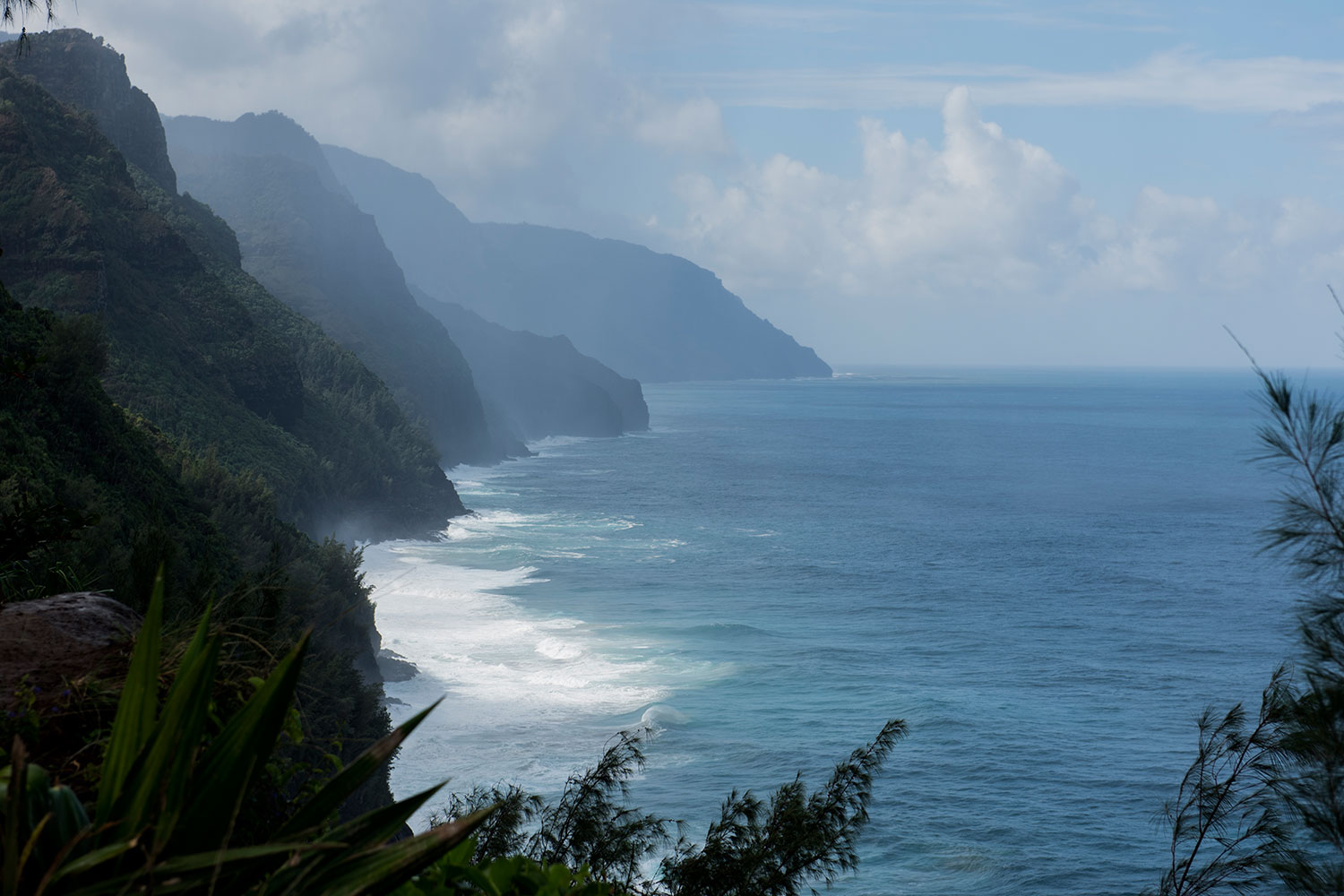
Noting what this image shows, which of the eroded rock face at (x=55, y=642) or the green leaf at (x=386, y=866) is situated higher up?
the eroded rock face at (x=55, y=642)

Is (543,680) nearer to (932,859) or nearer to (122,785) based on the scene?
(932,859)

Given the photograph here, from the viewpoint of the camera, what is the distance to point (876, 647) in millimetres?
37750

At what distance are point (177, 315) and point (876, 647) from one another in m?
29.9

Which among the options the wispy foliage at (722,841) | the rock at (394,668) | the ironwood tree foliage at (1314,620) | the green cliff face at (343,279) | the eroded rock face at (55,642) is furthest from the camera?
the green cliff face at (343,279)

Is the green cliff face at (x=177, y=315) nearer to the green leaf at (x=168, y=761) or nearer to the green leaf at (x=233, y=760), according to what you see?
the green leaf at (x=168, y=761)

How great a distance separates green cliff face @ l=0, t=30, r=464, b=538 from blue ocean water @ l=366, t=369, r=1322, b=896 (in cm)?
433

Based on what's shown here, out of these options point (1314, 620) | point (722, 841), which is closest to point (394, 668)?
point (722, 841)

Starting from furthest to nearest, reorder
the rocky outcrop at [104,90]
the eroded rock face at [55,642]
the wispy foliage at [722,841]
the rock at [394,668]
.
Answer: the rocky outcrop at [104,90], the rock at [394,668], the wispy foliage at [722,841], the eroded rock face at [55,642]

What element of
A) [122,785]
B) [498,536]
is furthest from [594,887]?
[498,536]

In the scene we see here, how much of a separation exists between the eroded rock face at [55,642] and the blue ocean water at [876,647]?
4.63 metres

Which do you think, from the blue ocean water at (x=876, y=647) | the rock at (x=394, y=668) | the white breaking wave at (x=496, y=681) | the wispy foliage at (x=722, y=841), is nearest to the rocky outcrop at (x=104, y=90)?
the blue ocean water at (x=876, y=647)

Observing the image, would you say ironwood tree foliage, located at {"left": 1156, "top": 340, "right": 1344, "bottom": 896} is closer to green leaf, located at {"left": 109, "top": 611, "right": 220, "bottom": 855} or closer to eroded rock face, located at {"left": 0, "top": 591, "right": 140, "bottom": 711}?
green leaf, located at {"left": 109, "top": 611, "right": 220, "bottom": 855}

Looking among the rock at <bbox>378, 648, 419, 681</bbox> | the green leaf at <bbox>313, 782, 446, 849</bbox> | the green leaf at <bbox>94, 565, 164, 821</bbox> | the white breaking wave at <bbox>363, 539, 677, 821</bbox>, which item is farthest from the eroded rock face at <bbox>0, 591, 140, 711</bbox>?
the rock at <bbox>378, 648, 419, 681</bbox>

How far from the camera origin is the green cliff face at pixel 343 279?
80.8m
